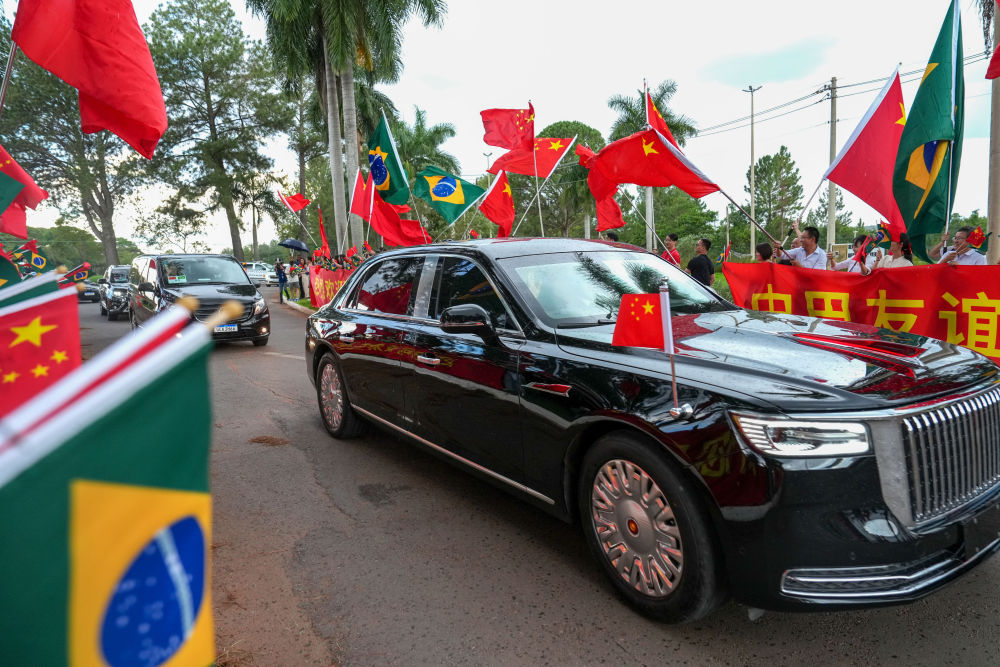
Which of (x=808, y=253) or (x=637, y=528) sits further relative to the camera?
(x=808, y=253)

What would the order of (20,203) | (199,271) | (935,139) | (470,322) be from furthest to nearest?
(199,271) < (935,139) < (20,203) < (470,322)

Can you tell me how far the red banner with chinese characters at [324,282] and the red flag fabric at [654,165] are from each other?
918 centimetres

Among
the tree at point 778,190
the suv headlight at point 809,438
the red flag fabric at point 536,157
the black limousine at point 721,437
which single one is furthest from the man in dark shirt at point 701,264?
the tree at point 778,190

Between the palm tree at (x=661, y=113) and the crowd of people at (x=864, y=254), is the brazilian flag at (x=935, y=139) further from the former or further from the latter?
the palm tree at (x=661, y=113)

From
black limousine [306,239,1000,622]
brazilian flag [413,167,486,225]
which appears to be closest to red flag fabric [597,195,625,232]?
brazilian flag [413,167,486,225]

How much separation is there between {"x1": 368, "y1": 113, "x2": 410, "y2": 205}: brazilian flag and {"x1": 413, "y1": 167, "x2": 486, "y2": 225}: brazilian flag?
37 centimetres

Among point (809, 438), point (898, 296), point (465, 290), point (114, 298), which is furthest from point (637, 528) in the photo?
point (114, 298)

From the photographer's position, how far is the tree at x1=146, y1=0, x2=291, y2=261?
37219 millimetres

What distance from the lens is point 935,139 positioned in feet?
17.6

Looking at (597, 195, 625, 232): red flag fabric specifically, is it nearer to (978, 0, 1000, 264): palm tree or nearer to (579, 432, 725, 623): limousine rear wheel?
(978, 0, 1000, 264): palm tree

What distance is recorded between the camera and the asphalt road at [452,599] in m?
2.59

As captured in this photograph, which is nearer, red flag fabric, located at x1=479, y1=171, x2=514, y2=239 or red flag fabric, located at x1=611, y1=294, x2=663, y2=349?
red flag fabric, located at x1=611, y1=294, x2=663, y2=349

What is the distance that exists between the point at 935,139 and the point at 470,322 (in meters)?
4.63

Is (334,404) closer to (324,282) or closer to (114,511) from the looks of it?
(114,511)
